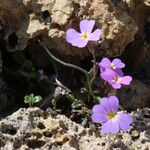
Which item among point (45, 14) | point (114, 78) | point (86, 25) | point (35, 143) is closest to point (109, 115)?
point (114, 78)

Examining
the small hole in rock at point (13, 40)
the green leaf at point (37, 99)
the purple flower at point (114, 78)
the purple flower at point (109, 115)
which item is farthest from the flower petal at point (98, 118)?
the small hole in rock at point (13, 40)

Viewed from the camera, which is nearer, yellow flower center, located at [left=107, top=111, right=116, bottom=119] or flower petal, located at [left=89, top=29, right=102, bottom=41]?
yellow flower center, located at [left=107, top=111, right=116, bottom=119]

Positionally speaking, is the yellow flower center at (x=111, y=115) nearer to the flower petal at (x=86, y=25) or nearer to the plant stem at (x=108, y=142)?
the plant stem at (x=108, y=142)

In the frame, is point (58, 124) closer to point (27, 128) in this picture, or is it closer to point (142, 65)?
point (27, 128)

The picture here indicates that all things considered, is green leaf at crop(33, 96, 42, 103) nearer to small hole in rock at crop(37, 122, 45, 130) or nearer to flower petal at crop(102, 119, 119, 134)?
small hole in rock at crop(37, 122, 45, 130)

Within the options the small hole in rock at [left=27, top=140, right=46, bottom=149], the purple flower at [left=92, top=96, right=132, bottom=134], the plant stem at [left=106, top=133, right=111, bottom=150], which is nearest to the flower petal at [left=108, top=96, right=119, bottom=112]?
the purple flower at [left=92, top=96, right=132, bottom=134]

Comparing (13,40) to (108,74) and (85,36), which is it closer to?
(85,36)
